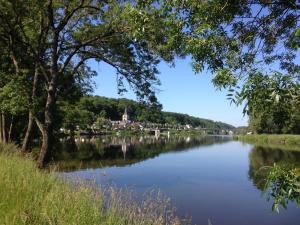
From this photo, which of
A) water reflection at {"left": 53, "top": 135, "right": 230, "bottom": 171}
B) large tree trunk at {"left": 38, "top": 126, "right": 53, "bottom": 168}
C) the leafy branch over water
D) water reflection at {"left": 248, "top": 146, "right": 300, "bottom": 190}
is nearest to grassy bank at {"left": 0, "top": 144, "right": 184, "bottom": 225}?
the leafy branch over water

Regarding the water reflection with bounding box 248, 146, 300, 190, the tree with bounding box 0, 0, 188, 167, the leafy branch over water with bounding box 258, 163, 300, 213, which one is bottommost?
the water reflection with bounding box 248, 146, 300, 190

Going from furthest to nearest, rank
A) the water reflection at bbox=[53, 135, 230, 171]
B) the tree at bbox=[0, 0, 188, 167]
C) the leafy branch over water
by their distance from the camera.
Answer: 1. the water reflection at bbox=[53, 135, 230, 171]
2. the tree at bbox=[0, 0, 188, 167]
3. the leafy branch over water

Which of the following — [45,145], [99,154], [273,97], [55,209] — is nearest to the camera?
[273,97]

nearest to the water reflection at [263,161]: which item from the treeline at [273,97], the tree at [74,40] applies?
the tree at [74,40]

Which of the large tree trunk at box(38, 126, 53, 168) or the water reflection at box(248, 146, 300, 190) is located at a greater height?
the large tree trunk at box(38, 126, 53, 168)

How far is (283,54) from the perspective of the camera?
23.0ft

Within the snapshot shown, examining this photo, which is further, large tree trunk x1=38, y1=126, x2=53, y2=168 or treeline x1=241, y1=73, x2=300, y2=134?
large tree trunk x1=38, y1=126, x2=53, y2=168

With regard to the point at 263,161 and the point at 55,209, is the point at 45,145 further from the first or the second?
the point at 263,161

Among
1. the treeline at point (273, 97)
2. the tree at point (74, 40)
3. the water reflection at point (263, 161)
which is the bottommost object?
the water reflection at point (263, 161)

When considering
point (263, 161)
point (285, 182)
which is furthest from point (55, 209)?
point (263, 161)

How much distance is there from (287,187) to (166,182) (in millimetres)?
25090

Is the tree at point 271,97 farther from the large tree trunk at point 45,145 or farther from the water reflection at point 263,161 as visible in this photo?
the large tree trunk at point 45,145

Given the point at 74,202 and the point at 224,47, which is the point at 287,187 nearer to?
the point at 224,47

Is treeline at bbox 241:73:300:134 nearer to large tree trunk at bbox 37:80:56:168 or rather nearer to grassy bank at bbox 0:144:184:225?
grassy bank at bbox 0:144:184:225
